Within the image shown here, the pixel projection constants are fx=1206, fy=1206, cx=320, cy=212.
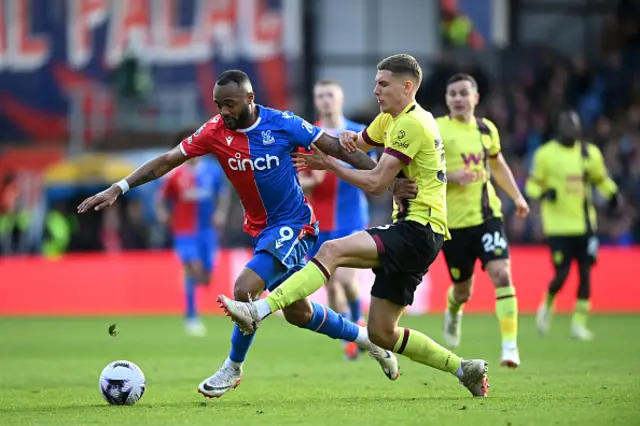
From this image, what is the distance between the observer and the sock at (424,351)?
886 centimetres

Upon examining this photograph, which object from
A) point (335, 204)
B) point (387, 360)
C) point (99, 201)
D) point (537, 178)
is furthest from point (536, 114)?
point (99, 201)

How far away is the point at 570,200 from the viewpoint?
16109 millimetres

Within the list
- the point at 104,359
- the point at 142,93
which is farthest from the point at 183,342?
the point at 142,93

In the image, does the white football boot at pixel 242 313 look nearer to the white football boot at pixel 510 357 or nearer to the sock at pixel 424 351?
the sock at pixel 424 351

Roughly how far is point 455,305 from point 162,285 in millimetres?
10564

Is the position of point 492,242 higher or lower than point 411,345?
higher

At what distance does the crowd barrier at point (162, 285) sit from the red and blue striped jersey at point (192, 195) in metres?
3.05

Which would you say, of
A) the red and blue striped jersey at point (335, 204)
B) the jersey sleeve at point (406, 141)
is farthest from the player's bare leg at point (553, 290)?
the jersey sleeve at point (406, 141)

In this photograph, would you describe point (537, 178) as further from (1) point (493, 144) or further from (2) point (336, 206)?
(1) point (493, 144)

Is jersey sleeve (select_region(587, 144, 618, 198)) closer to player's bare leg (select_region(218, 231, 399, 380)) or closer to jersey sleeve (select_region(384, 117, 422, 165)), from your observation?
jersey sleeve (select_region(384, 117, 422, 165))

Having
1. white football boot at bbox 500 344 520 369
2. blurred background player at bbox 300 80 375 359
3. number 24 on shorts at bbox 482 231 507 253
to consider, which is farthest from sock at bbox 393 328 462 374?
blurred background player at bbox 300 80 375 359

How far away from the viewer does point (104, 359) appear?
44.3 ft

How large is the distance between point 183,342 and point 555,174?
543 cm

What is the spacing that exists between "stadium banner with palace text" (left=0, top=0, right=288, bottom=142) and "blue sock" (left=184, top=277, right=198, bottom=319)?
43.4 ft
